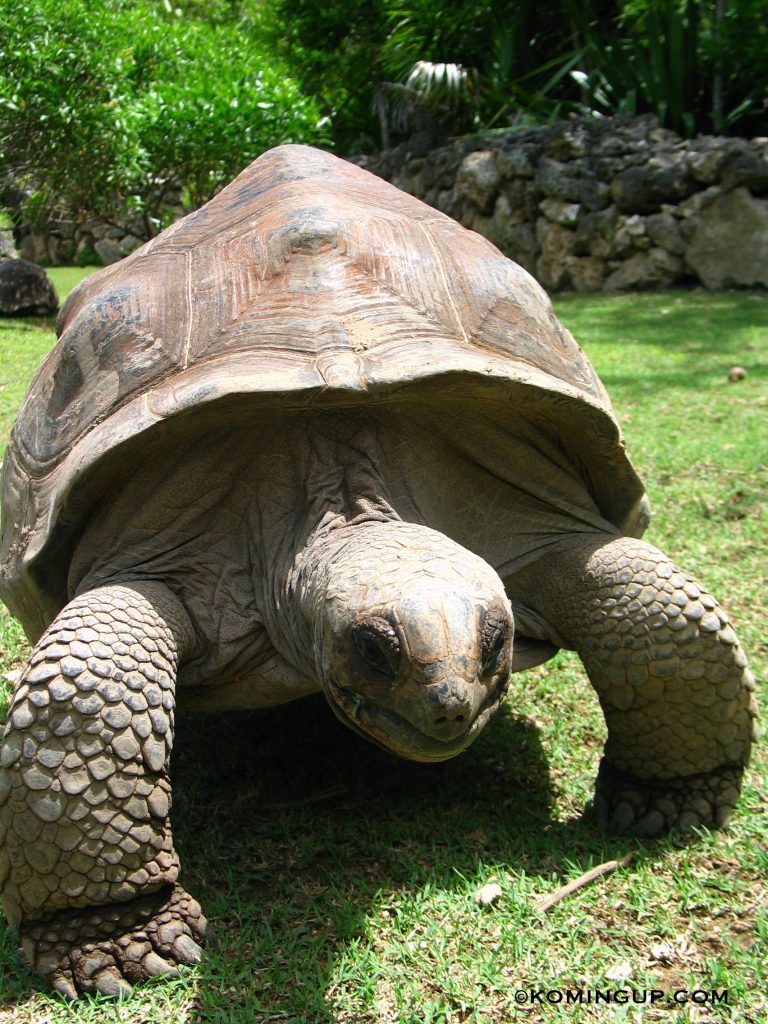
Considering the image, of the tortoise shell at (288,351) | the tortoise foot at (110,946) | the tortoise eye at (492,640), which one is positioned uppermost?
the tortoise shell at (288,351)

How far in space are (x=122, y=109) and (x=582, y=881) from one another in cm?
974

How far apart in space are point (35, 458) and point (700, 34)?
11.5 metres

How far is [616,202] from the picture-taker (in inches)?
463

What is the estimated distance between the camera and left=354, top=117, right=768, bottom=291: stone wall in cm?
1087

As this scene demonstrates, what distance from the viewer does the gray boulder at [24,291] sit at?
35.6ft

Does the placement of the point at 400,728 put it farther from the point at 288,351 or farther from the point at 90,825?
the point at 288,351

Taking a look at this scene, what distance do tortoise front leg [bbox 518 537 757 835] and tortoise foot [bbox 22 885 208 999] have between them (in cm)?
109

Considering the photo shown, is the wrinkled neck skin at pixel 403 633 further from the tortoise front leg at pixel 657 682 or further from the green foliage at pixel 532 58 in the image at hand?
the green foliage at pixel 532 58

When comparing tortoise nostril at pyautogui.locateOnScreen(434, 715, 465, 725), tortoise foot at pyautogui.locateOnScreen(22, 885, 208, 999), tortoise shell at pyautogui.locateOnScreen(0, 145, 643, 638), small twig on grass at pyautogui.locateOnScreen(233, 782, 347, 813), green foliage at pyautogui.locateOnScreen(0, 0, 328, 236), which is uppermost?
green foliage at pyautogui.locateOnScreen(0, 0, 328, 236)

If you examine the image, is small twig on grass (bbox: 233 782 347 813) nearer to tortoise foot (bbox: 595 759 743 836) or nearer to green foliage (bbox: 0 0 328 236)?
tortoise foot (bbox: 595 759 743 836)

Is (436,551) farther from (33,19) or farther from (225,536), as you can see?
(33,19)

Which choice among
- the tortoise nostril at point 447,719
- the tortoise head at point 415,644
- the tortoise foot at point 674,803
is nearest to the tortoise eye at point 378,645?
the tortoise head at point 415,644

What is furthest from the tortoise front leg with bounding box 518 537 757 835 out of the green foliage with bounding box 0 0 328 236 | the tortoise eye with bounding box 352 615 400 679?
the green foliage with bounding box 0 0 328 236

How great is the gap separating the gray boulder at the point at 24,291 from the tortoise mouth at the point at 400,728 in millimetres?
10009
